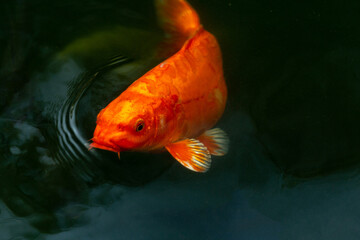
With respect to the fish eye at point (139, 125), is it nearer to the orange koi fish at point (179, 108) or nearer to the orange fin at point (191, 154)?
the orange koi fish at point (179, 108)

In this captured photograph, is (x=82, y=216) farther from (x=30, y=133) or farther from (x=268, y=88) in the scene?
(x=268, y=88)

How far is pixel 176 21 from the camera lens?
2865 millimetres

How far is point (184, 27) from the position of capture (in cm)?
280

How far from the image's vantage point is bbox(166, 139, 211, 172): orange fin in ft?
7.29

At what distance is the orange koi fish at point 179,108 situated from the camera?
1958mm

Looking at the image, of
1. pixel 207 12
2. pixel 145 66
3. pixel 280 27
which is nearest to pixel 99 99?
pixel 145 66

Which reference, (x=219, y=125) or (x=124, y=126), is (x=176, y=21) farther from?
(x=124, y=126)

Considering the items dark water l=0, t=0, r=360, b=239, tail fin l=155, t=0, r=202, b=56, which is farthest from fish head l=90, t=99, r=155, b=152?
tail fin l=155, t=0, r=202, b=56

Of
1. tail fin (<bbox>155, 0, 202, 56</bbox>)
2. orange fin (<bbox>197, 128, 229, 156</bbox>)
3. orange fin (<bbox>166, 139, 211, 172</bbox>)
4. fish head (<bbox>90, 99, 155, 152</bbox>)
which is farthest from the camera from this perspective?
tail fin (<bbox>155, 0, 202, 56</bbox>)

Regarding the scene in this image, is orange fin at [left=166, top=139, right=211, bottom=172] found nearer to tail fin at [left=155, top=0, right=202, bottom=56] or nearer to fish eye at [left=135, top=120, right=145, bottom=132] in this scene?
fish eye at [left=135, top=120, right=145, bottom=132]

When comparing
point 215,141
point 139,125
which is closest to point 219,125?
point 215,141

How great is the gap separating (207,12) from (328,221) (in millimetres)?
1877

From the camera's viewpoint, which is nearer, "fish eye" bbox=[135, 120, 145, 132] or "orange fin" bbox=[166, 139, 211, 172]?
"fish eye" bbox=[135, 120, 145, 132]

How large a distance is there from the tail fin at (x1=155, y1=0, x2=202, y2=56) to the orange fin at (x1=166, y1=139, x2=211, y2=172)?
32.7 inches
